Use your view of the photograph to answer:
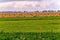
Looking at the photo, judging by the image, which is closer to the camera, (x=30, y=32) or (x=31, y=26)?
(x=30, y=32)

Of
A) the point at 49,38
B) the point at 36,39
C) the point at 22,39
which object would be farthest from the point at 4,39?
the point at 49,38

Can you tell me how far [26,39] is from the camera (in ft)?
60.8

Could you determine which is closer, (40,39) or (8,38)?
(40,39)

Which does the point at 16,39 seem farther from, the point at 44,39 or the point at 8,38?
the point at 44,39

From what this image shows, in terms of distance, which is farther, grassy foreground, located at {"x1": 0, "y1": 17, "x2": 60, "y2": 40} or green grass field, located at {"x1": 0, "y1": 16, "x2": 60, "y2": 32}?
green grass field, located at {"x1": 0, "y1": 16, "x2": 60, "y2": 32}

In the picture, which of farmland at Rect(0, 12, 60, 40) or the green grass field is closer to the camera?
farmland at Rect(0, 12, 60, 40)

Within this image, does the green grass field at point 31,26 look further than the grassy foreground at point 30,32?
Yes

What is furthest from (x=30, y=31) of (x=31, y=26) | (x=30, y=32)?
(x=31, y=26)

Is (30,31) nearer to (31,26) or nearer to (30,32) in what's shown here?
(30,32)

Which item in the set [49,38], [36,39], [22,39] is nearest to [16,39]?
[22,39]

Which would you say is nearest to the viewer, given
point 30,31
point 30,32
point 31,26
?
point 30,32

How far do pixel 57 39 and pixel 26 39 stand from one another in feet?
9.26

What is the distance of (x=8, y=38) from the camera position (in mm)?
19422

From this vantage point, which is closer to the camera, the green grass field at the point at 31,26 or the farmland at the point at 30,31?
the farmland at the point at 30,31
